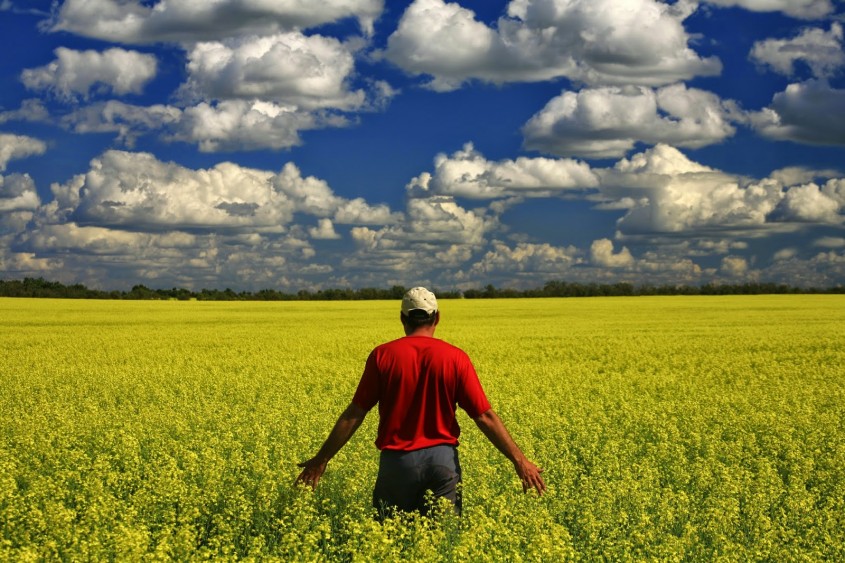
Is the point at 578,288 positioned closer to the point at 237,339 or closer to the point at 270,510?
the point at 237,339

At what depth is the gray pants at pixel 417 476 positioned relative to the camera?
5500 mm

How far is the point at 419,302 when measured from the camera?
17.7ft

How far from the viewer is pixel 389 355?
17.9 ft

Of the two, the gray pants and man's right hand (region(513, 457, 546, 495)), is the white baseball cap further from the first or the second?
man's right hand (region(513, 457, 546, 495))

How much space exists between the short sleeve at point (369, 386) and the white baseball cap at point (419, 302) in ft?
1.35

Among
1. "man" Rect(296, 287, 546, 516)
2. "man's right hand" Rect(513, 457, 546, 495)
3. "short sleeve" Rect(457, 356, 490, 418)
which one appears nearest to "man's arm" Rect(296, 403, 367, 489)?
"man" Rect(296, 287, 546, 516)

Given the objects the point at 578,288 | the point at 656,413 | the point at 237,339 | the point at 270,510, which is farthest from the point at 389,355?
the point at 578,288

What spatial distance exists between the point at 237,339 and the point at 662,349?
15.5m

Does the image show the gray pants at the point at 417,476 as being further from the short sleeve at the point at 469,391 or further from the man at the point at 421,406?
the short sleeve at the point at 469,391

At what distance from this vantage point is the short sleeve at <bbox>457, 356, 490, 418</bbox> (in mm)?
5445

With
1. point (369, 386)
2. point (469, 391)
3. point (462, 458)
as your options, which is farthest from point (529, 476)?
point (462, 458)

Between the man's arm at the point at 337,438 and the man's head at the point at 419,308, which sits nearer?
the man's head at the point at 419,308

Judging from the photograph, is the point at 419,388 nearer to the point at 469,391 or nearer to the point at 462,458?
the point at 469,391

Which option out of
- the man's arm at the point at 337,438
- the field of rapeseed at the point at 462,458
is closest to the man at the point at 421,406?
the man's arm at the point at 337,438
